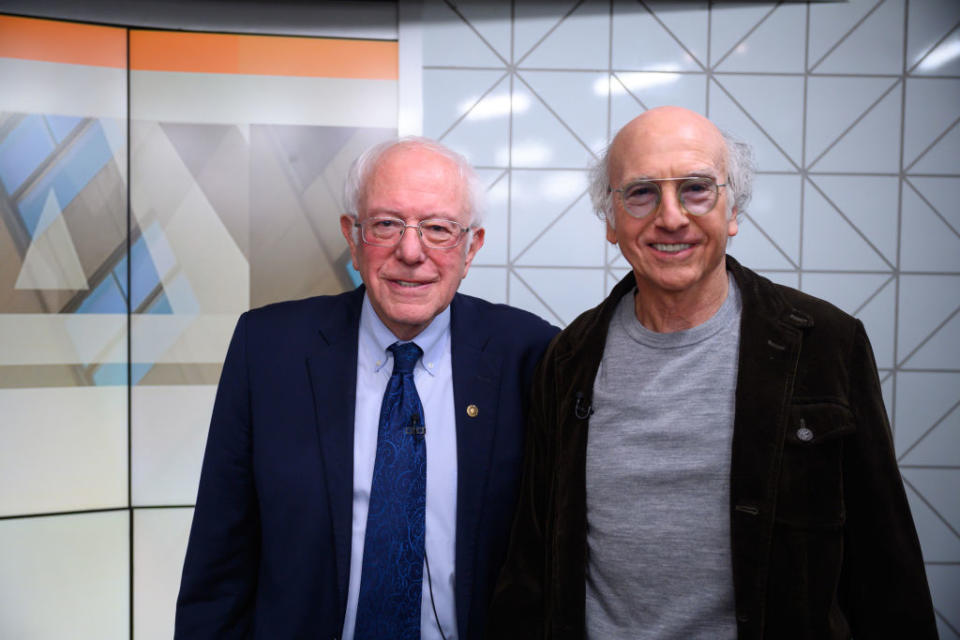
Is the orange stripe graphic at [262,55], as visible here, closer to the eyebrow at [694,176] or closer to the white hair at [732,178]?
the white hair at [732,178]

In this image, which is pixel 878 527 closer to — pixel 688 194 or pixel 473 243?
pixel 688 194

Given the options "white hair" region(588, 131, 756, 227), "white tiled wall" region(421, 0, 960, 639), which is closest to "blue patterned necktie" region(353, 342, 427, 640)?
"white hair" region(588, 131, 756, 227)

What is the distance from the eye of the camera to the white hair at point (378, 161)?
1.24m

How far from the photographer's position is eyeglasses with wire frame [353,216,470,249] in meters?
1.19

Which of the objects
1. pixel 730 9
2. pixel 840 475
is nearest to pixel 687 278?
pixel 840 475

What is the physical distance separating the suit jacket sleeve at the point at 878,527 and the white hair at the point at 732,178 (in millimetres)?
309

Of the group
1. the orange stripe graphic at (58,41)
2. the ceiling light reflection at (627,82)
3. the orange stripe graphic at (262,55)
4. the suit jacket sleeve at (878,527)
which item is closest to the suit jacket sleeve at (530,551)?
the suit jacket sleeve at (878,527)

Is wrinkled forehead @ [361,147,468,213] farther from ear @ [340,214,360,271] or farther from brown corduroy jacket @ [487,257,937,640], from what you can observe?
brown corduroy jacket @ [487,257,937,640]

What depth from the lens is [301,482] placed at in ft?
3.78

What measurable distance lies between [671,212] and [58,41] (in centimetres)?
225

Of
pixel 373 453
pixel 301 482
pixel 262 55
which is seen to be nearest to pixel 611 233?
pixel 373 453

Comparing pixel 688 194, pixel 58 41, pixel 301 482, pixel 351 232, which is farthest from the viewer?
pixel 58 41

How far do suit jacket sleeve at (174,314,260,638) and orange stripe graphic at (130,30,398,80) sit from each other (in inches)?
53.8

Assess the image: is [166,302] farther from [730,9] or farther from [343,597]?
[730,9]
